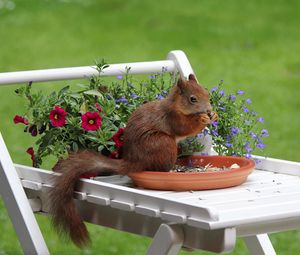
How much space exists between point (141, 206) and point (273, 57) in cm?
756

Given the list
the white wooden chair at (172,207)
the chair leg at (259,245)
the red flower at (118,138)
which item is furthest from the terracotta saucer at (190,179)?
the chair leg at (259,245)

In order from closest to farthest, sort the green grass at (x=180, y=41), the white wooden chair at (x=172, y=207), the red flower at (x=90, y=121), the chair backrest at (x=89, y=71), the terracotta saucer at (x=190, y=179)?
the white wooden chair at (x=172, y=207)
the terracotta saucer at (x=190, y=179)
the red flower at (x=90, y=121)
the chair backrest at (x=89, y=71)
the green grass at (x=180, y=41)

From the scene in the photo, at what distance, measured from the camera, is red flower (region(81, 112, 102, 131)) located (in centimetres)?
293

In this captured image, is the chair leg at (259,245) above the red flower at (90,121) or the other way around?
the other way around

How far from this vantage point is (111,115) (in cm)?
308

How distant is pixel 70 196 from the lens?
108 inches

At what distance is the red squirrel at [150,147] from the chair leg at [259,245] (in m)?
0.62

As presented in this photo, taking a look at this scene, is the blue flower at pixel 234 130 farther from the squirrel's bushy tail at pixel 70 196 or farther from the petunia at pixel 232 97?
the squirrel's bushy tail at pixel 70 196

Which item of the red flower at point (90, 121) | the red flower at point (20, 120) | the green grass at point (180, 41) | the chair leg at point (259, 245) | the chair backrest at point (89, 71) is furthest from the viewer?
the green grass at point (180, 41)

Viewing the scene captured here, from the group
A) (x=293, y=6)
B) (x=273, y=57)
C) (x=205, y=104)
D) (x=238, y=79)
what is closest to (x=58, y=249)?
(x=205, y=104)

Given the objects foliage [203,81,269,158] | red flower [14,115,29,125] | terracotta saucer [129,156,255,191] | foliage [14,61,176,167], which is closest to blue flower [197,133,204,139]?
foliage [203,81,269,158]

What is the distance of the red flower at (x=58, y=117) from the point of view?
2.98 meters

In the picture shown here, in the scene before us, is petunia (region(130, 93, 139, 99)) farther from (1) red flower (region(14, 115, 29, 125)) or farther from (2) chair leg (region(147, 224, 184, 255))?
(2) chair leg (region(147, 224, 184, 255))

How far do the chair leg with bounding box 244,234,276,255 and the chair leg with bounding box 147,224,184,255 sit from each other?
867 mm
